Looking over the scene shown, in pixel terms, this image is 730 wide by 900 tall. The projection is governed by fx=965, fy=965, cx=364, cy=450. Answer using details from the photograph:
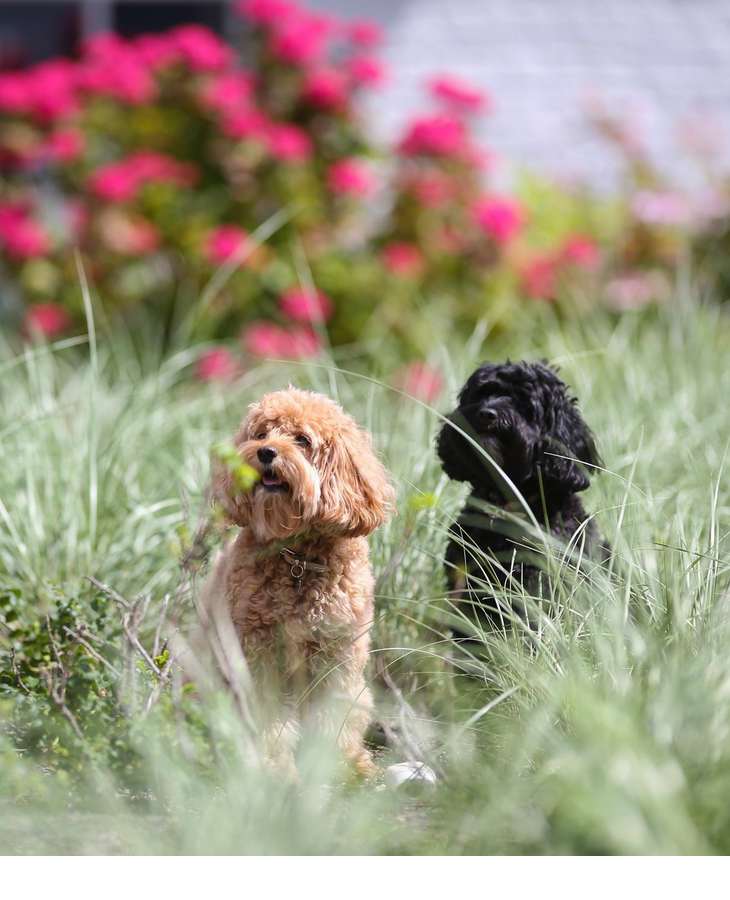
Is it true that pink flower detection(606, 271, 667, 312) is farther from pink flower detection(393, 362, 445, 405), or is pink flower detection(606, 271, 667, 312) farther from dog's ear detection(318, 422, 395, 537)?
dog's ear detection(318, 422, 395, 537)

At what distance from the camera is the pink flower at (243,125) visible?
581 centimetres

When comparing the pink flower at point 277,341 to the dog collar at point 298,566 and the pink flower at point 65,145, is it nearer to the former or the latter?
the pink flower at point 65,145

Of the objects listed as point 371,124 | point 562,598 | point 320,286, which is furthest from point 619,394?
point 371,124

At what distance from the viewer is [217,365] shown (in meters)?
4.89

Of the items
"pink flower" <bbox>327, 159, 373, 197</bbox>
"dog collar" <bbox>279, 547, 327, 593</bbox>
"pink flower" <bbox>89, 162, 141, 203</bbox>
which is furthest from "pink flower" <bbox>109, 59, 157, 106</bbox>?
"dog collar" <bbox>279, 547, 327, 593</bbox>

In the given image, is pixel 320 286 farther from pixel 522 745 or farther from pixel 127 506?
pixel 522 745

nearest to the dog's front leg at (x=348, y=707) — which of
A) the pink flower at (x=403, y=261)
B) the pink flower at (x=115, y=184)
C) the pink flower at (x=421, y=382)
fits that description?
the pink flower at (x=421, y=382)

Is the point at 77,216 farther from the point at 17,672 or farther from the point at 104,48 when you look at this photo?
the point at 17,672

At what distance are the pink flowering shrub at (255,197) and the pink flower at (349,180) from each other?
0.05 ft

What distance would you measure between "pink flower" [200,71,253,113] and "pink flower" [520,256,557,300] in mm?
2072

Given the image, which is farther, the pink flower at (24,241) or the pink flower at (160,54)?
the pink flower at (160,54)

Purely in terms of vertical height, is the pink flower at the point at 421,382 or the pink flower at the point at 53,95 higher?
the pink flower at the point at 53,95

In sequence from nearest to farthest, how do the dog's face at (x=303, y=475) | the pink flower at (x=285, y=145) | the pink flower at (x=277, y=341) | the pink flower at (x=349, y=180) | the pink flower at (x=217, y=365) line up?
the dog's face at (x=303, y=475), the pink flower at (x=217, y=365), the pink flower at (x=277, y=341), the pink flower at (x=285, y=145), the pink flower at (x=349, y=180)

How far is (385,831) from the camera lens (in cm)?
202
